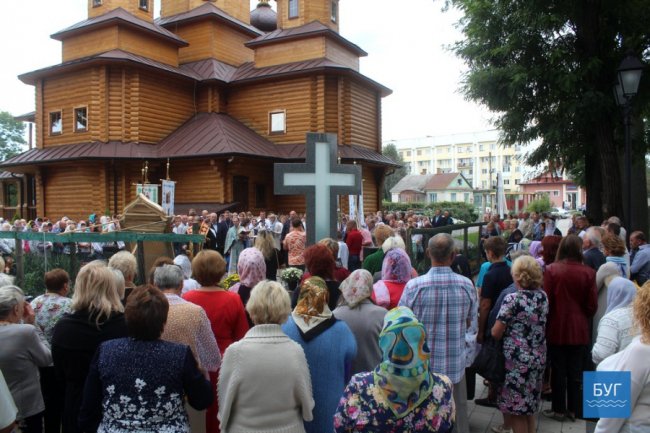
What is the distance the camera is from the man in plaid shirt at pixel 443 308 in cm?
395

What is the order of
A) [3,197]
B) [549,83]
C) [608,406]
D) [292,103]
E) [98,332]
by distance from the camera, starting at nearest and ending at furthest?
[608,406], [98,332], [549,83], [292,103], [3,197]

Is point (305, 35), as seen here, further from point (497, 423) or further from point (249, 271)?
point (497, 423)

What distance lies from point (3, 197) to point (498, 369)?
35729 millimetres

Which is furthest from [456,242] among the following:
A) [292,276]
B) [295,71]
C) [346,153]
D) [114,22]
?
[114,22]

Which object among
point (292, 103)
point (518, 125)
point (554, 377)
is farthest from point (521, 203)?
point (554, 377)

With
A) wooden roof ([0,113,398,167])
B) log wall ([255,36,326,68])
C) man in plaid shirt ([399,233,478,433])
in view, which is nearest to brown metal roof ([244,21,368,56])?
log wall ([255,36,326,68])

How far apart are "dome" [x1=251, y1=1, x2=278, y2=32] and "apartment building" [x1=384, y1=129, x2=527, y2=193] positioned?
6311 cm

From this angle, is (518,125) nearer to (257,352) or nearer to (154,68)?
(257,352)

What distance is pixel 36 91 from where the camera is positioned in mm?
25156

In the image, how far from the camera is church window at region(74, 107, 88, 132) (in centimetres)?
2364

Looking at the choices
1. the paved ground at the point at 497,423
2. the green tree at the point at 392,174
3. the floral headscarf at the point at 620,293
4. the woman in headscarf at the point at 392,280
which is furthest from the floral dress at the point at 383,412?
the green tree at the point at 392,174

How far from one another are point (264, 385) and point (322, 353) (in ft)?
1.80

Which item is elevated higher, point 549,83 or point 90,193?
point 549,83

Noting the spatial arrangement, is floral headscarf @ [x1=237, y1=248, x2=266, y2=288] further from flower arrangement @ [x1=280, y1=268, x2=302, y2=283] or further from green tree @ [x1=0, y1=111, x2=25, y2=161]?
green tree @ [x1=0, y1=111, x2=25, y2=161]
